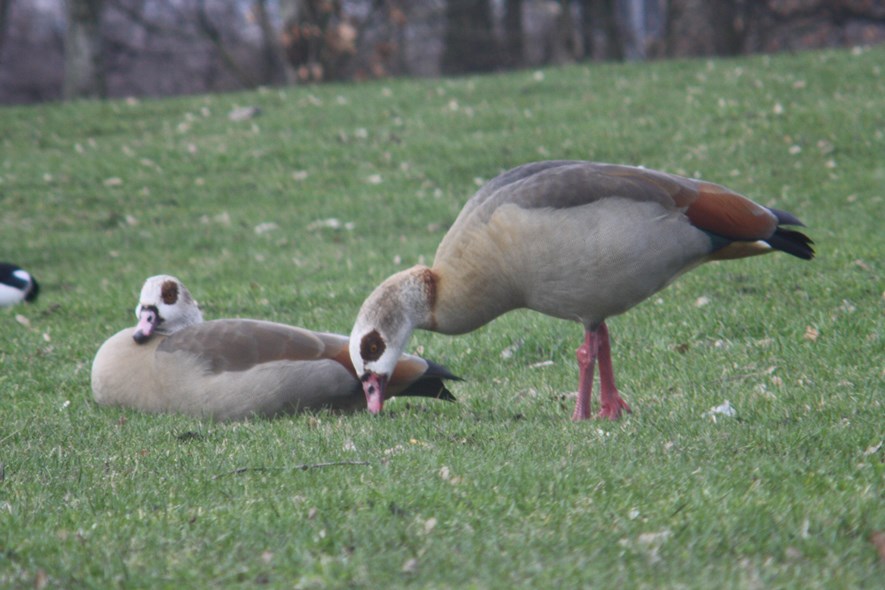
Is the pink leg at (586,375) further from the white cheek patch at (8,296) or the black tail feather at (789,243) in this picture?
the white cheek patch at (8,296)

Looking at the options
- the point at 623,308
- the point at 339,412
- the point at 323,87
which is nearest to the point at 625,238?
the point at 623,308

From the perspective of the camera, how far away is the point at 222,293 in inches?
413

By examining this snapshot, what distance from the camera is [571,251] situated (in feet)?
19.2

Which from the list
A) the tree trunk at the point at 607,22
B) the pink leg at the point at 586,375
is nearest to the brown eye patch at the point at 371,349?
the pink leg at the point at 586,375

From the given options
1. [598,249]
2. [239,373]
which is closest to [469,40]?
[239,373]

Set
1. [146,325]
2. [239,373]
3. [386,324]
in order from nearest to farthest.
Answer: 1. [386,324]
2. [239,373]
3. [146,325]

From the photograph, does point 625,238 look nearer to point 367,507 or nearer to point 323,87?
point 367,507

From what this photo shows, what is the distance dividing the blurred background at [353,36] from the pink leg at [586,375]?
735 inches

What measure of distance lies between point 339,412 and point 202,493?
2.04m

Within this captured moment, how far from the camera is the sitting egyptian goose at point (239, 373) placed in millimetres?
6621

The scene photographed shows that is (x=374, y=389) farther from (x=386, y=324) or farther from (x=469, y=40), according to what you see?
(x=469, y=40)

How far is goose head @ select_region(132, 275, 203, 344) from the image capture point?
7082 millimetres

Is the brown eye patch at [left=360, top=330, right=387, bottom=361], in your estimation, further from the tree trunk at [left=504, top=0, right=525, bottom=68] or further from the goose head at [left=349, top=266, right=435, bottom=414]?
the tree trunk at [left=504, top=0, right=525, bottom=68]

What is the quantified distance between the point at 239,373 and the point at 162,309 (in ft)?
2.77
